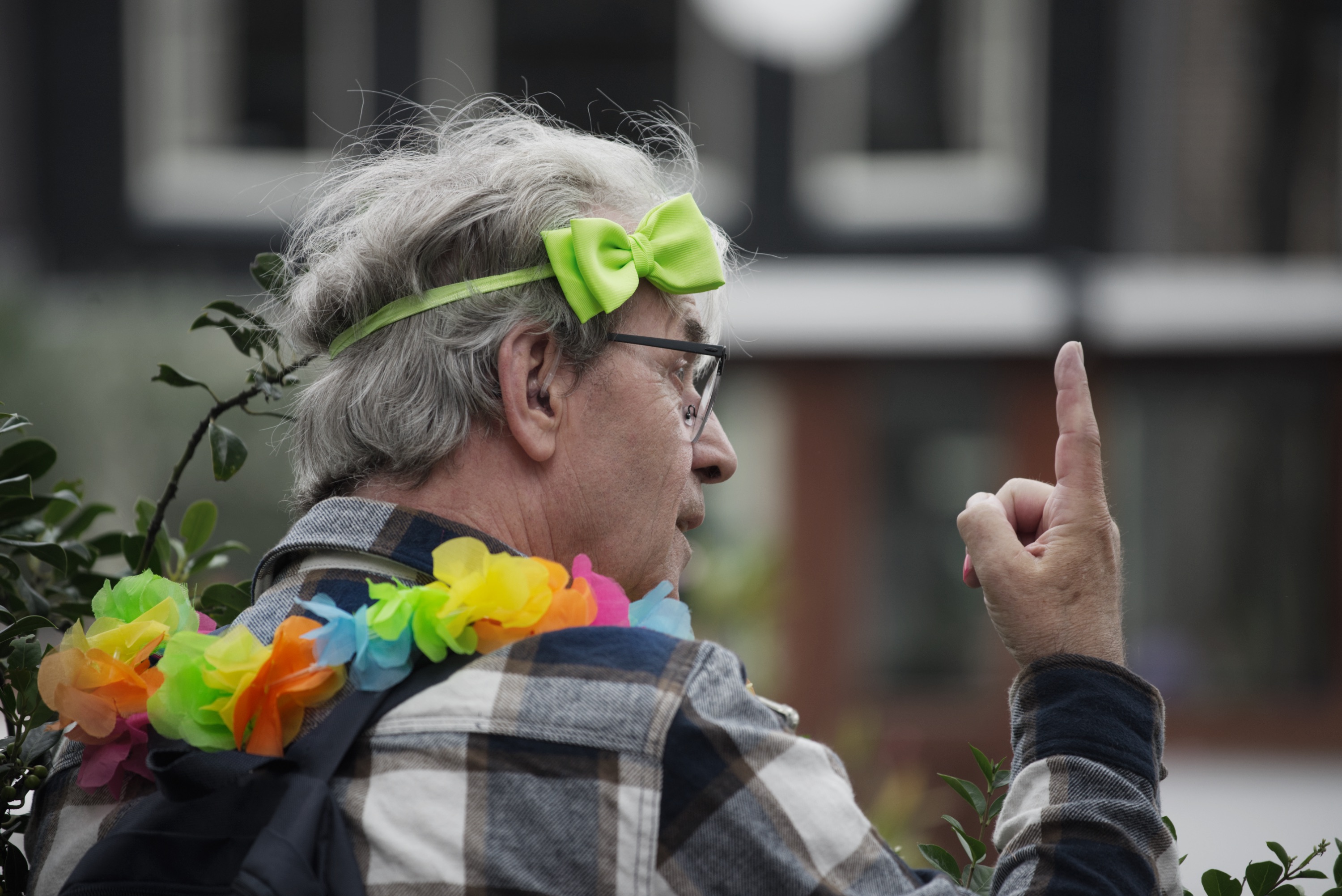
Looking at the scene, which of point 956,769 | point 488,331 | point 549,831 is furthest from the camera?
point 956,769

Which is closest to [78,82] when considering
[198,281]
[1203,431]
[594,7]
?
[198,281]

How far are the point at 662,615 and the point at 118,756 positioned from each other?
635 millimetres

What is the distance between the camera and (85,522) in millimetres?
2121

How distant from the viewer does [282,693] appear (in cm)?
127

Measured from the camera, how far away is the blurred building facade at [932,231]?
8.57m

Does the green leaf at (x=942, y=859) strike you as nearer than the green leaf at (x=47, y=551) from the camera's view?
Yes

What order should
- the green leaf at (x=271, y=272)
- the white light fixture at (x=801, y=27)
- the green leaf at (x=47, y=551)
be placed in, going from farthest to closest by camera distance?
the white light fixture at (x=801, y=27) < the green leaf at (x=271, y=272) < the green leaf at (x=47, y=551)

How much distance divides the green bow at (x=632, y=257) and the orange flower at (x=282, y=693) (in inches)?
20.9

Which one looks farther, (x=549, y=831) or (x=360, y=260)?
(x=360, y=260)

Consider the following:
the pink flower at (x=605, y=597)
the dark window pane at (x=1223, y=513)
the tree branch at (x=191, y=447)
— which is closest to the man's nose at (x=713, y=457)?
the pink flower at (x=605, y=597)

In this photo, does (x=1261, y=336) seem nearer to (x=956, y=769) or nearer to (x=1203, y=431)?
(x=1203, y=431)

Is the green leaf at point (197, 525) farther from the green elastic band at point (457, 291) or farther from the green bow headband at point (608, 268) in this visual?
the green elastic band at point (457, 291)

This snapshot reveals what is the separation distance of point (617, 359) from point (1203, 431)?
8242 mm

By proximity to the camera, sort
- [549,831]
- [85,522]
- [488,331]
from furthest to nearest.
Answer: [85,522], [488,331], [549,831]
